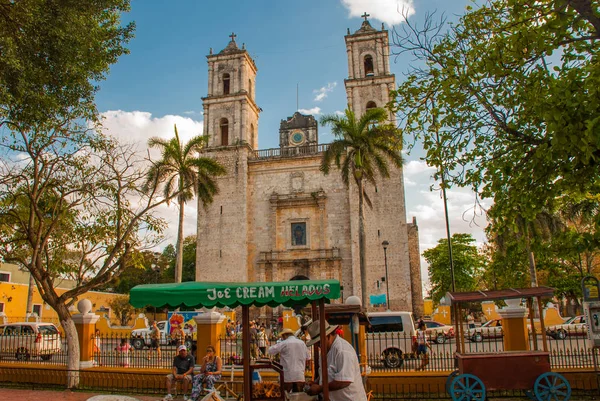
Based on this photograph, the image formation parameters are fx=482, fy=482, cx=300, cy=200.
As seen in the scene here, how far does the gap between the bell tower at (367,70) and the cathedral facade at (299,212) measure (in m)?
0.06

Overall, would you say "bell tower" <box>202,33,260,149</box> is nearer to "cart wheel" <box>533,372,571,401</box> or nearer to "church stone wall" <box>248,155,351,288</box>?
"church stone wall" <box>248,155,351,288</box>

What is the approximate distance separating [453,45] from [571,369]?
6.39 meters

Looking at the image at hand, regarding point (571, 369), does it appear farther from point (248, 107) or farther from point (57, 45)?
point (248, 107)

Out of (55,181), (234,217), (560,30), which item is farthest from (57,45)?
(234,217)

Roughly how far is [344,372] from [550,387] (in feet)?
16.7

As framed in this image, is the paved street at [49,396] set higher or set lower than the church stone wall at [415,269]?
lower

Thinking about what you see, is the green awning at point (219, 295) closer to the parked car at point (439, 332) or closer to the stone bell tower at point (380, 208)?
the parked car at point (439, 332)

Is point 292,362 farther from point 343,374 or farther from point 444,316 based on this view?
point 444,316

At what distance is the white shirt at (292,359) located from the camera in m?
6.71

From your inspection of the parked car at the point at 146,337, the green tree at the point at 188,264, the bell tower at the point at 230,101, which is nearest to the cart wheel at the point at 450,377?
the parked car at the point at 146,337

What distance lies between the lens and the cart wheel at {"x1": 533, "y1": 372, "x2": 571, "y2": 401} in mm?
7723

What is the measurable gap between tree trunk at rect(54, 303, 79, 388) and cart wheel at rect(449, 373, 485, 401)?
25.5ft

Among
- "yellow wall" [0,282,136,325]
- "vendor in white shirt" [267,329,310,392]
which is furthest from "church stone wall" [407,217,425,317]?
"vendor in white shirt" [267,329,310,392]

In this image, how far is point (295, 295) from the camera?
607cm
